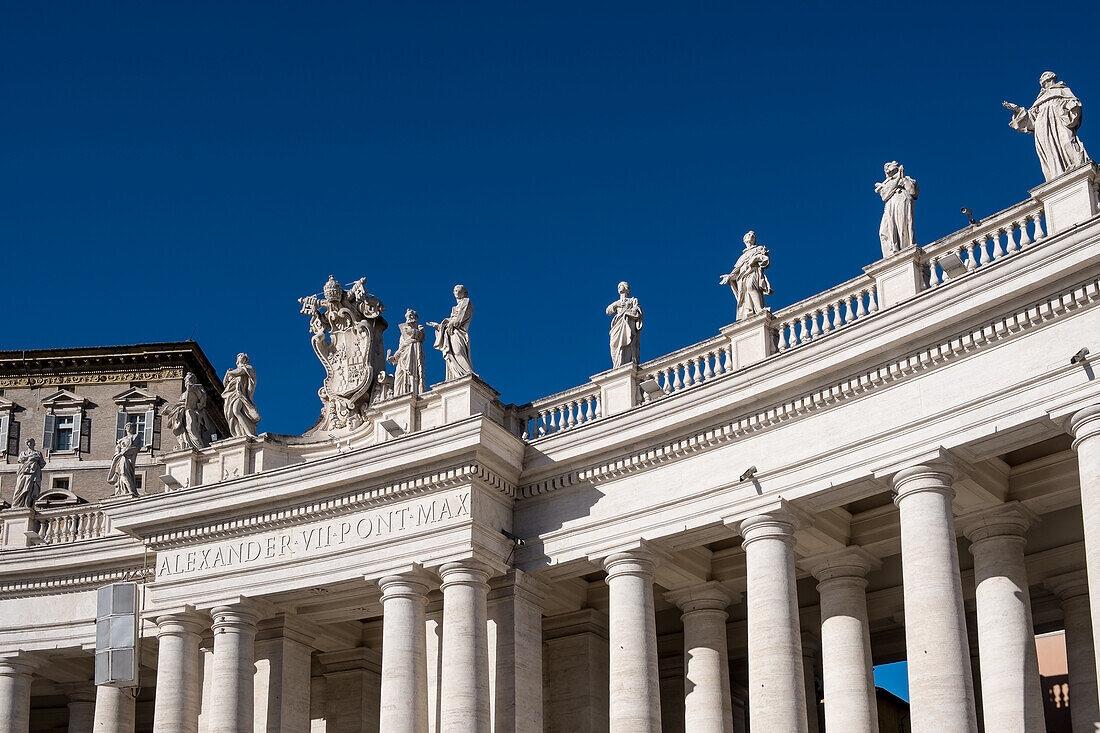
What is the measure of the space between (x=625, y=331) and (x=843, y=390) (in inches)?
285

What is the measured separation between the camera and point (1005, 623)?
3331 centimetres

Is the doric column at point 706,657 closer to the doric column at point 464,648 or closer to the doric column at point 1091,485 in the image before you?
the doric column at point 464,648

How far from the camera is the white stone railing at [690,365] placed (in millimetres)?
37406

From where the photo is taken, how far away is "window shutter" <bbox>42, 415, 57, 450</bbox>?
85312 mm

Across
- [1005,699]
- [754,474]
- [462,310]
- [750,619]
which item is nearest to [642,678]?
[750,619]

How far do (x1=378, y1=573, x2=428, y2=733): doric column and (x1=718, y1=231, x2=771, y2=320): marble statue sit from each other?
10539 mm

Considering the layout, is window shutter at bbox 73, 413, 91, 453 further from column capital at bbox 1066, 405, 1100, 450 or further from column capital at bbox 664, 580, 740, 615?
column capital at bbox 1066, 405, 1100, 450

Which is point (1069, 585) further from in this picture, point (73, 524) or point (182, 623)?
point (73, 524)

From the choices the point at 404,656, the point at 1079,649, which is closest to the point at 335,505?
the point at 404,656

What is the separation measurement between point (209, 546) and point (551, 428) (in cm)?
976

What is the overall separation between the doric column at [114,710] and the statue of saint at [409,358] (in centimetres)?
1220

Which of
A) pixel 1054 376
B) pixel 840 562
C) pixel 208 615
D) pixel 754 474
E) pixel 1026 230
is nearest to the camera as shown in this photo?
pixel 1054 376

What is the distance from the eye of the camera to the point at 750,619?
112 ft

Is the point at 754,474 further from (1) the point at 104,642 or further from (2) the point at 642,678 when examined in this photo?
(1) the point at 104,642
